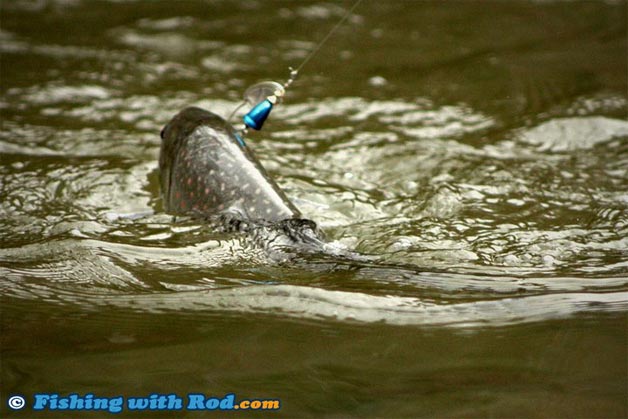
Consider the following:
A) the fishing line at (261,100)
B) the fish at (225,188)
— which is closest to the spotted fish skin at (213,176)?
the fish at (225,188)

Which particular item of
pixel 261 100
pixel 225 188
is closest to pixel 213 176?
pixel 225 188

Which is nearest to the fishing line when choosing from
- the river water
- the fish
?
the fish

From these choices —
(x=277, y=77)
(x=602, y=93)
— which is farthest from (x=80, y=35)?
(x=602, y=93)

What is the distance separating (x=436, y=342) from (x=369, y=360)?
30cm

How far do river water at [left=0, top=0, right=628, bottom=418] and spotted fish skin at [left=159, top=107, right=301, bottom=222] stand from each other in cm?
18

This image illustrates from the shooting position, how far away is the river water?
2854 mm

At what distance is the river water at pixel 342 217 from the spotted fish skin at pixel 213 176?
175 millimetres

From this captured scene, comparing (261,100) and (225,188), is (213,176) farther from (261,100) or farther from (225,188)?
(261,100)

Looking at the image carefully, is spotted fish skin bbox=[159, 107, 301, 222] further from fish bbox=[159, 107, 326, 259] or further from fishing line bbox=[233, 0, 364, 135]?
fishing line bbox=[233, 0, 364, 135]

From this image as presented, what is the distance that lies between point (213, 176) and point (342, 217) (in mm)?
792

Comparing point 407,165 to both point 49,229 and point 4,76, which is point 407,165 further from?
point 4,76

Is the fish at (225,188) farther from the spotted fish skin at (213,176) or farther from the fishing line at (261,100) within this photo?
the fishing line at (261,100)

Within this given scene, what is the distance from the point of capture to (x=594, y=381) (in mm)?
2807

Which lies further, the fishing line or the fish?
the fishing line
